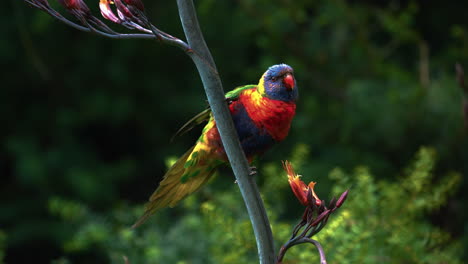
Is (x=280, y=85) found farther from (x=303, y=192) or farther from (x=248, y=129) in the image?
(x=303, y=192)

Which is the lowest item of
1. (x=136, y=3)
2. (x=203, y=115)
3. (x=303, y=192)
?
(x=303, y=192)

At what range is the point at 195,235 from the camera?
2.59m

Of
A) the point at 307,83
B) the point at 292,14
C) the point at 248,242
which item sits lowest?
the point at 248,242

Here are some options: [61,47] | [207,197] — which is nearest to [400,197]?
→ [207,197]

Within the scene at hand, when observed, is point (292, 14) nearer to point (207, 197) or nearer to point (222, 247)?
point (207, 197)

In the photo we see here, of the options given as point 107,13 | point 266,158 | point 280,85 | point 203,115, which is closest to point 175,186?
point 203,115

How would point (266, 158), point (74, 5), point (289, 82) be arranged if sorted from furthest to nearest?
point (266, 158)
point (289, 82)
point (74, 5)

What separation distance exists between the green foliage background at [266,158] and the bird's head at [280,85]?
573 mm

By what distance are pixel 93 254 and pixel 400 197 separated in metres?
2.47

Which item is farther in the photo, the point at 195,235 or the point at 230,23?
the point at 230,23

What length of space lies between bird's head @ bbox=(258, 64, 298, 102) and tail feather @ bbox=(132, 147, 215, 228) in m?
0.26

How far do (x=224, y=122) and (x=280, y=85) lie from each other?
1.22 ft

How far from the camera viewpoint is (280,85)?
1376 millimetres

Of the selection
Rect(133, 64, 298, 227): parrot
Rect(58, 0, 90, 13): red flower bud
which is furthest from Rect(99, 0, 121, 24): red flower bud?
Rect(133, 64, 298, 227): parrot
